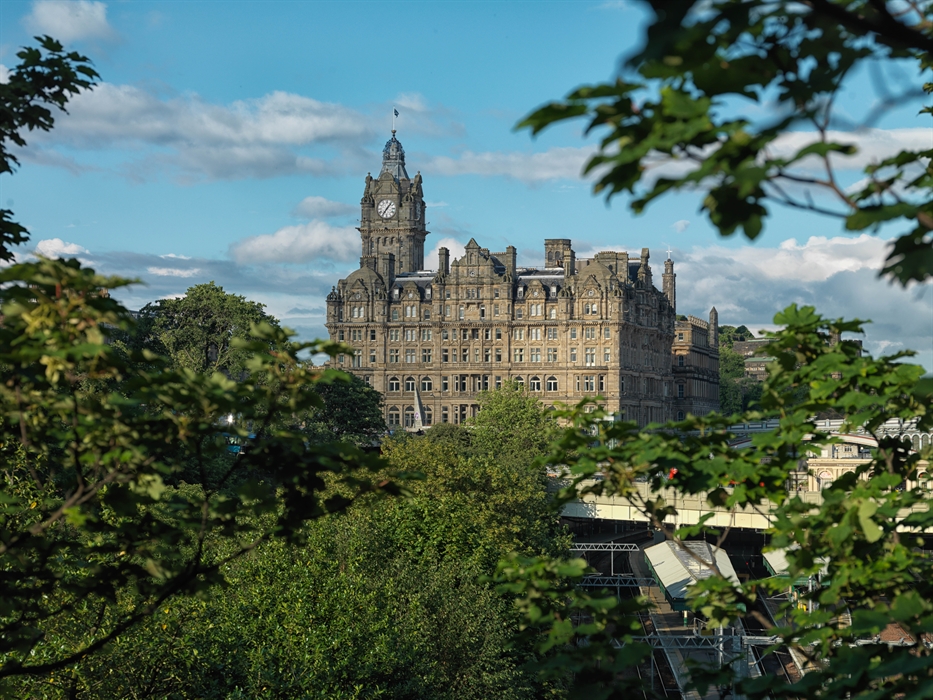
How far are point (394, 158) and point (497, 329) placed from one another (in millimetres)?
58953

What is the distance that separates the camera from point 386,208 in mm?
175625

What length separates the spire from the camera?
602 ft

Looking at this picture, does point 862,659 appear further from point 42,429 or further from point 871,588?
point 42,429

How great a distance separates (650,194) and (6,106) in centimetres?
770

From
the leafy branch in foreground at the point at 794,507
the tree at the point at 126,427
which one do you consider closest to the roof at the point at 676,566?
the leafy branch in foreground at the point at 794,507

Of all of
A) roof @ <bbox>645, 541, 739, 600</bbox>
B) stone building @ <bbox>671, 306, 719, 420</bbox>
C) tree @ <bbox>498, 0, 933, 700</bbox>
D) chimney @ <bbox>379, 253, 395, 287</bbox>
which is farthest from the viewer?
stone building @ <bbox>671, 306, 719, 420</bbox>

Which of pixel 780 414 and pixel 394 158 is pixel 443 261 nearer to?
pixel 394 158

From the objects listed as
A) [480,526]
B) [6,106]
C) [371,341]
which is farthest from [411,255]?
[6,106]

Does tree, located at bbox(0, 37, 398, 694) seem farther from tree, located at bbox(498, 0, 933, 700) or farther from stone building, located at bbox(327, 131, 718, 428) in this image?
stone building, located at bbox(327, 131, 718, 428)

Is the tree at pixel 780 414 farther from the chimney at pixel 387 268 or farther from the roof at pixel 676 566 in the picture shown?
the chimney at pixel 387 268

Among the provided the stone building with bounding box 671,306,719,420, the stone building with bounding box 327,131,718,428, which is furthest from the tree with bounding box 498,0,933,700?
the stone building with bounding box 671,306,719,420

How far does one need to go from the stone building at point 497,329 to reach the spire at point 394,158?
4388 cm

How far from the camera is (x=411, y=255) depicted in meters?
173

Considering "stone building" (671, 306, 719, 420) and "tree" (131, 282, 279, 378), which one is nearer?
"tree" (131, 282, 279, 378)
